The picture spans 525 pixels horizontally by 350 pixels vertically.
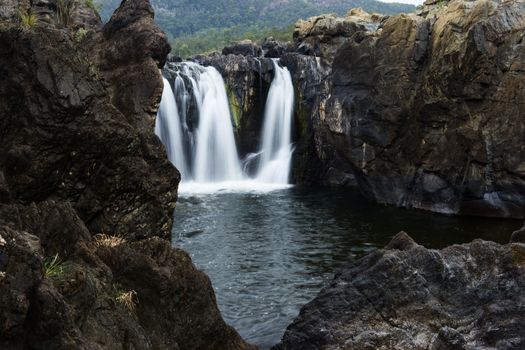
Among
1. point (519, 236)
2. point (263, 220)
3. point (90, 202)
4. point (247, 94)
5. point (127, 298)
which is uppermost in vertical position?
point (247, 94)

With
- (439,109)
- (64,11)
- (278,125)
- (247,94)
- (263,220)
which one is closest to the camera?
(64,11)

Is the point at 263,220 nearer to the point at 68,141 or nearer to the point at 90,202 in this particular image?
the point at 90,202

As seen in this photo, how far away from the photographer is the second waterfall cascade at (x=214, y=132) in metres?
48.0

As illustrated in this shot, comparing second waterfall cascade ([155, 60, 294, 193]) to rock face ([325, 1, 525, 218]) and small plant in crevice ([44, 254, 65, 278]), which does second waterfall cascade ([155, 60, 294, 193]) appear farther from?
small plant in crevice ([44, 254, 65, 278])

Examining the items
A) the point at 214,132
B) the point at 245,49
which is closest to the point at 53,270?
→ the point at 214,132

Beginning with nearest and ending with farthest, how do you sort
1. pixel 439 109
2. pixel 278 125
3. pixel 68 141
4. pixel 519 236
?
pixel 68 141 < pixel 519 236 < pixel 439 109 < pixel 278 125

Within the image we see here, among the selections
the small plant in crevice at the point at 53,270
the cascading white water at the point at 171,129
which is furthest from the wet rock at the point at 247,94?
the small plant in crevice at the point at 53,270

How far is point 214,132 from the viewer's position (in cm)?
5172

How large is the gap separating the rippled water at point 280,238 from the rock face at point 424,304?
302cm

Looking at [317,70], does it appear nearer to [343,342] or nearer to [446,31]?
[446,31]

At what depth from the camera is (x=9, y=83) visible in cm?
1539

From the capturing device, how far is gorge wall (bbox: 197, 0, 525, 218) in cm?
3228

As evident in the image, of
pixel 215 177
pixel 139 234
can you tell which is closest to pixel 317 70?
pixel 215 177

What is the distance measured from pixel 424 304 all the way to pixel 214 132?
39904mm
